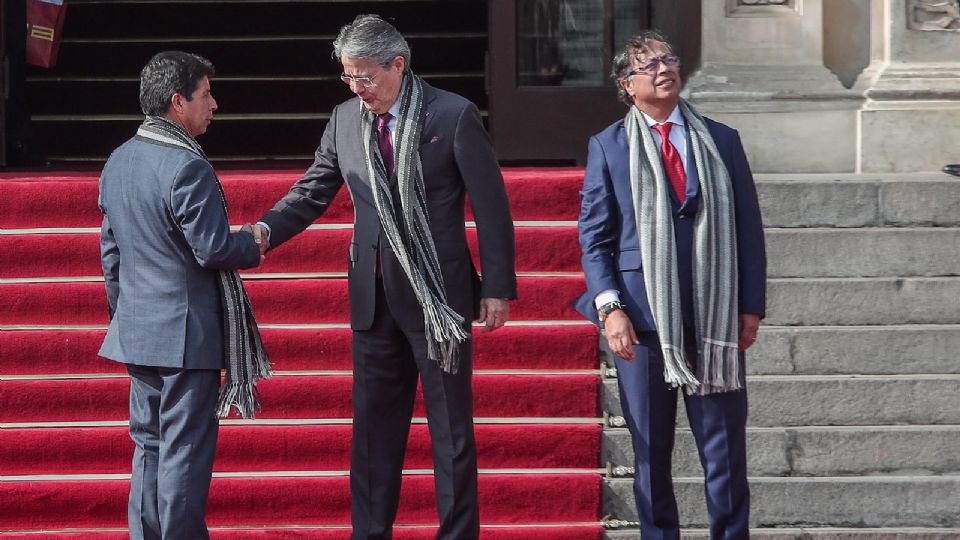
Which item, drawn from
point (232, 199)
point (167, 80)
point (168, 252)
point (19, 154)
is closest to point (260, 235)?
point (168, 252)

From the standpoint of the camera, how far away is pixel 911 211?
6.27 meters

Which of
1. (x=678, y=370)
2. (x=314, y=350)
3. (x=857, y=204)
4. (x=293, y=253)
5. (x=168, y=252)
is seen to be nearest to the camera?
(x=678, y=370)

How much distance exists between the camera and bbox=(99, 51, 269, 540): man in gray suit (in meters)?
4.25

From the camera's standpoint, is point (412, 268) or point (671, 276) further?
point (412, 268)

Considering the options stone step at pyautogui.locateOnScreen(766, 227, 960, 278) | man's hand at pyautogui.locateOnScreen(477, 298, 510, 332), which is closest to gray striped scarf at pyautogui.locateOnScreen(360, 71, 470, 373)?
man's hand at pyautogui.locateOnScreen(477, 298, 510, 332)

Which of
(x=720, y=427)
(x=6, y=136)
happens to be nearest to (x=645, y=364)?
(x=720, y=427)

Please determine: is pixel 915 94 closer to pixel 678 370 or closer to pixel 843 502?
pixel 843 502

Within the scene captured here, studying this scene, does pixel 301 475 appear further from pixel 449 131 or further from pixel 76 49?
pixel 76 49

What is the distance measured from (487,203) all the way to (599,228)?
0.39 m

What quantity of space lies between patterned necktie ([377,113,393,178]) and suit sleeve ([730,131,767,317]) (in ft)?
3.68

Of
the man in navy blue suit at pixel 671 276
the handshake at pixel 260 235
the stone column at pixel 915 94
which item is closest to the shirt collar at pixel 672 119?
the man in navy blue suit at pixel 671 276

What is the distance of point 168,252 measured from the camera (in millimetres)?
4293

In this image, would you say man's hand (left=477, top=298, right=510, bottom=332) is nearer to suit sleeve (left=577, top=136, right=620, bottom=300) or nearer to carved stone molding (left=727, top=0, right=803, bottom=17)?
suit sleeve (left=577, top=136, right=620, bottom=300)

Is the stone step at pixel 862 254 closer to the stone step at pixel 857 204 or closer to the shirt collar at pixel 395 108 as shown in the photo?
the stone step at pixel 857 204
